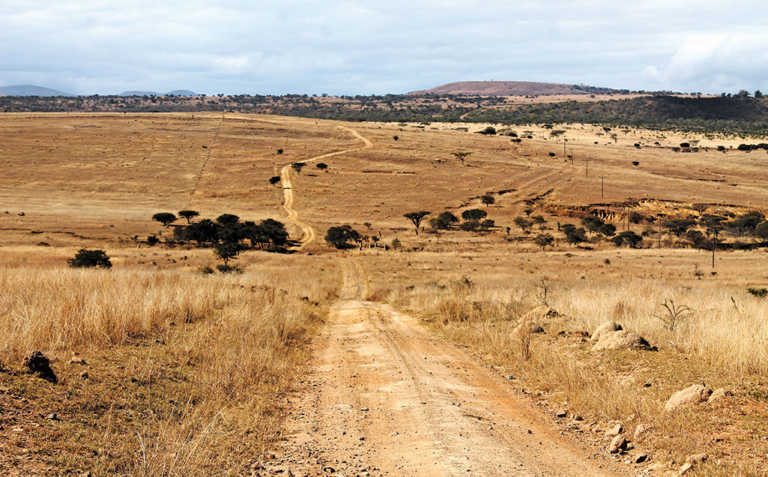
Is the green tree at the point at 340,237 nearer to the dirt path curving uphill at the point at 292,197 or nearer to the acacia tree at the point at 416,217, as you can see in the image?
the dirt path curving uphill at the point at 292,197

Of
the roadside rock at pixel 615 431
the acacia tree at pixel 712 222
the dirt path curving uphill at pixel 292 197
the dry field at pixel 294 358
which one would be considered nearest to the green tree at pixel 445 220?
the dirt path curving uphill at pixel 292 197

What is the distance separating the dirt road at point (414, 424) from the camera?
18.0 ft

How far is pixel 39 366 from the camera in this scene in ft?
20.2

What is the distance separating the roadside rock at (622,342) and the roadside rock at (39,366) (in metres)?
8.70

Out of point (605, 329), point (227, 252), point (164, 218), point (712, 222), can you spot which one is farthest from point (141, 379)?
point (712, 222)

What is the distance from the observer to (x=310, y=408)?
24.7 feet

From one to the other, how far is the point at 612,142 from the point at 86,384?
163 metres

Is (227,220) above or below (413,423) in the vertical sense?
below

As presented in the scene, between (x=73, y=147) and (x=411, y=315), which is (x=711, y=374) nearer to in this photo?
(x=411, y=315)

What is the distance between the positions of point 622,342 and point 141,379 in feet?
26.3

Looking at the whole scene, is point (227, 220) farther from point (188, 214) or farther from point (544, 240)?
point (544, 240)

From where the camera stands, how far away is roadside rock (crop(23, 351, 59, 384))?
609 centimetres

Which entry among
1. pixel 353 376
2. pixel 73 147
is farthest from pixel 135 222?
pixel 353 376

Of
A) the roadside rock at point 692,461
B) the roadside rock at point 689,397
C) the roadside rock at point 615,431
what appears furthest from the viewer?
the roadside rock at point 689,397
